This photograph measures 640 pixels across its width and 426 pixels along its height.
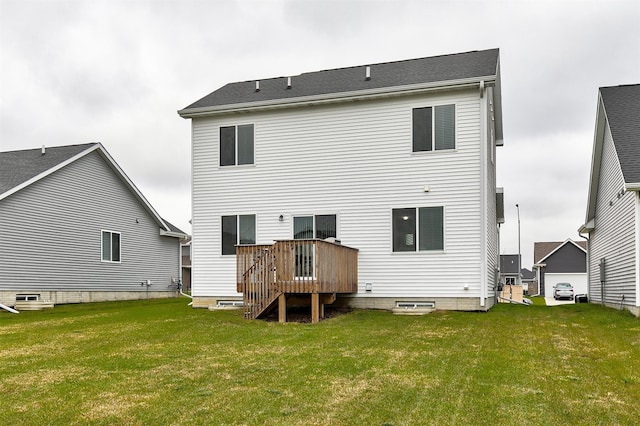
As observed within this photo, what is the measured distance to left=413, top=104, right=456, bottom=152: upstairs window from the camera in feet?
45.2

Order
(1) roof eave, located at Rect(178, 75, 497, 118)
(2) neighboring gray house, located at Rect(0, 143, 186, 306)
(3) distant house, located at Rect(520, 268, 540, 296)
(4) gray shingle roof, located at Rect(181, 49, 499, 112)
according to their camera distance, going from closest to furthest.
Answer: (1) roof eave, located at Rect(178, 75, 497, 118) < (4) gray shingle roof, located at Rect(181, 49, 499, 112) < (2) neighboring gray house, located at Rect(0, 143, 186, 306) < (3) distant house, located at Rect(520, 268, 540, 296)

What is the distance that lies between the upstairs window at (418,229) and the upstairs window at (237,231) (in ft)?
12.7

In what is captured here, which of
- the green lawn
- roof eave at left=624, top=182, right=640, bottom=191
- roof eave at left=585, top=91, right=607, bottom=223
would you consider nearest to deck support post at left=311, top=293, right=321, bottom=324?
the green lawn

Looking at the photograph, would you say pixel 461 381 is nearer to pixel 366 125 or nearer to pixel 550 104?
pixel 366 125

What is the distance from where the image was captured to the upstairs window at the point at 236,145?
15.5 m

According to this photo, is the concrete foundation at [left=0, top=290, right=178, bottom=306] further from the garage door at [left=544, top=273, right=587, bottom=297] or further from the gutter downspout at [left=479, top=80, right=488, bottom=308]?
the garage door at [left=544, top=273, right=587, bottom=297]

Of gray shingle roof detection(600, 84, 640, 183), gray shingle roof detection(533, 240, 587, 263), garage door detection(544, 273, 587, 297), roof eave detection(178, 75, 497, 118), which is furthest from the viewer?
gray shingle roof detection(533, 240, 587, 263)

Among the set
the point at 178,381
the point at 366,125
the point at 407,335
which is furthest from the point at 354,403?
the point at 366,125

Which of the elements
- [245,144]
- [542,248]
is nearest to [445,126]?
[245,144]

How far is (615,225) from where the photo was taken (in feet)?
49.5

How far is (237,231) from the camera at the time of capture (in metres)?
15.4

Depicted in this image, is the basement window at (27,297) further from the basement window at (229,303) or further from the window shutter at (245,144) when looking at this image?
the window shutter at (245,144)

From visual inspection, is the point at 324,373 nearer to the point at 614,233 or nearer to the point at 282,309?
the point at 282,309

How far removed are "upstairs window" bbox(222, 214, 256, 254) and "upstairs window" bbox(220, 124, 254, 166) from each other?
1524 millimetres
